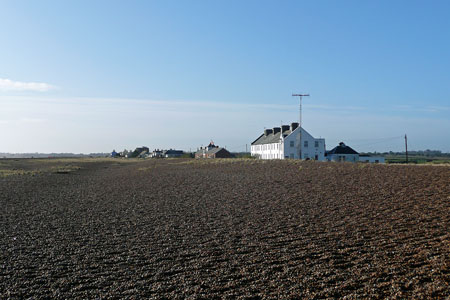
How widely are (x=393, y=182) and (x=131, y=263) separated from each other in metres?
14.9

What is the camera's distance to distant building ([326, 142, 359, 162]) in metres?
68.6

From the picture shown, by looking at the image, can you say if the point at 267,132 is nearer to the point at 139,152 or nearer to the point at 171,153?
the point at 171,153

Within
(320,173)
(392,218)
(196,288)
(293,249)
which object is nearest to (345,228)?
(392,218)

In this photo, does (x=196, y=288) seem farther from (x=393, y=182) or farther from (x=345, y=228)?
(x=393, y=182)

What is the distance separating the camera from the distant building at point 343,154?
6856 cm

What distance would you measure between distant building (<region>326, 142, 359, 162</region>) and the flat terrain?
4938 cm

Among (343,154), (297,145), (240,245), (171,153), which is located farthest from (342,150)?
(171,153)

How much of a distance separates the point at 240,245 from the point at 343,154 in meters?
60.9

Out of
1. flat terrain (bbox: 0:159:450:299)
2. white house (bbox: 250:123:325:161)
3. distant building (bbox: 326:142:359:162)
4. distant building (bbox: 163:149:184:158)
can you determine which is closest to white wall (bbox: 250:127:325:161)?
white house (bbox: 250:123:325:161)

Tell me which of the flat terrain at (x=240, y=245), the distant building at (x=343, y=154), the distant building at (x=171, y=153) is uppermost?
the distant building at (x=171, y=153)

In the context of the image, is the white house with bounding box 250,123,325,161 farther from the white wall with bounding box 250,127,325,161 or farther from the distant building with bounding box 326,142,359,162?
the distant building with bounding box 326,142,359,162

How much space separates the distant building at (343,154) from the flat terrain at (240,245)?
49.4 m

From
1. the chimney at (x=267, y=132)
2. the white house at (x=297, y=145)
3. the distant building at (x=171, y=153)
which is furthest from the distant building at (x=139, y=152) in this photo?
the white house at (x=297, y=145)

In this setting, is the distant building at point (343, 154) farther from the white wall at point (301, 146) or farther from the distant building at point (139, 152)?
the distant building at point (139, 152)
